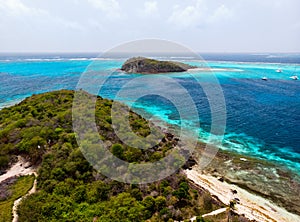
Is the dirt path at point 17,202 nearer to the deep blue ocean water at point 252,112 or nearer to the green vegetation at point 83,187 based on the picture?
the green vegetation at point 83,187

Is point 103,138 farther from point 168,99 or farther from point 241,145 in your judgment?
point 168,99

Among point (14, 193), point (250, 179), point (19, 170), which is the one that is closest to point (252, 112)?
point (250, 179)

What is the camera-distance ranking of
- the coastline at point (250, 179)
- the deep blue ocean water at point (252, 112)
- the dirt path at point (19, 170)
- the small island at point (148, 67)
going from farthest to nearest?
the small island at point (148, 67), the deep blue ocean water at point (252, 112), the dirt path at point (19, 170), the coastline at point (250, 179)

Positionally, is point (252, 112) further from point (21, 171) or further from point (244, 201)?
point (21, 171)

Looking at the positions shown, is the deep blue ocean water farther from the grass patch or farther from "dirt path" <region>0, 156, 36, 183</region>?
the grass patch

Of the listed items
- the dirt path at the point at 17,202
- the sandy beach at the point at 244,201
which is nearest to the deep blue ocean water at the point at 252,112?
the sandy beach at the point at 244,201
